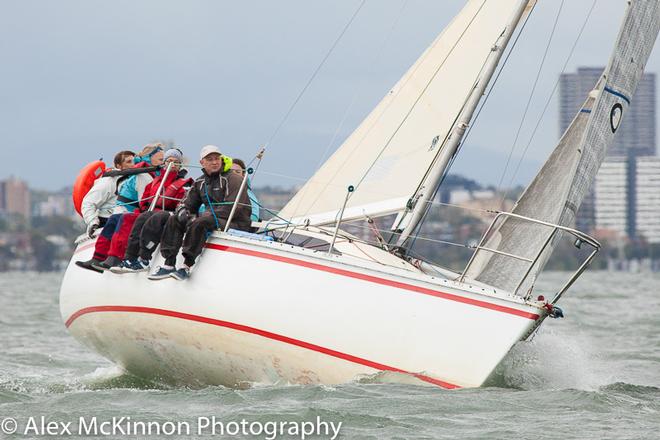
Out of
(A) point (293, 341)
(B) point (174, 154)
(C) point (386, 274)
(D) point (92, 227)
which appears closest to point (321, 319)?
(A) point (293, 341)

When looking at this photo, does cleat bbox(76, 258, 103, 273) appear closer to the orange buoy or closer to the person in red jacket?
the person in red jacket

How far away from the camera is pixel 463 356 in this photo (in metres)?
8.45

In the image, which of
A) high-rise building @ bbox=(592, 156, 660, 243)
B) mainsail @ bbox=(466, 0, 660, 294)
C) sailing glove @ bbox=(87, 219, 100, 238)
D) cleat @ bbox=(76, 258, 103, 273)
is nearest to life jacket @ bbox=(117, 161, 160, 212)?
sailing glove @ bbox=(87, 219, 100, 238)

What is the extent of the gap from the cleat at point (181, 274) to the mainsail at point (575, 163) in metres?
1.95

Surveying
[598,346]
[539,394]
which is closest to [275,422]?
[539,394]

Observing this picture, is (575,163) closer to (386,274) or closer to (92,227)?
(386,274)

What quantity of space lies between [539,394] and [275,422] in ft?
6.10

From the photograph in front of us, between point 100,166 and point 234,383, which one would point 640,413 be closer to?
point 234,383

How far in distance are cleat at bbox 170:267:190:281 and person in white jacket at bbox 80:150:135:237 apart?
141 cm

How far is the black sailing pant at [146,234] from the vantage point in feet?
30.0

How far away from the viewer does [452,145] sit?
10.1 m

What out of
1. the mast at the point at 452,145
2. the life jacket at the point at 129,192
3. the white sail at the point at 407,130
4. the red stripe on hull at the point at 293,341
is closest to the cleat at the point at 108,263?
the red stripe on hull at the point at 293,341

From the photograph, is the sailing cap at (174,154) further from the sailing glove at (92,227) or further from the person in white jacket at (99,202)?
the sailing glove at (92,227)

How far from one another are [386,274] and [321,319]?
49cm
